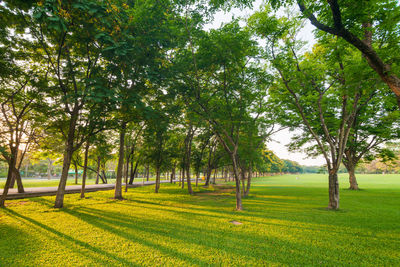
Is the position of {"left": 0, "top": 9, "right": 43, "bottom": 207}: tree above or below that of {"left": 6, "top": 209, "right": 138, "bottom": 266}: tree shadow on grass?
above

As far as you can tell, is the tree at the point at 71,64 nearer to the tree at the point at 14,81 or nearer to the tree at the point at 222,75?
the tree at the point at 14,81

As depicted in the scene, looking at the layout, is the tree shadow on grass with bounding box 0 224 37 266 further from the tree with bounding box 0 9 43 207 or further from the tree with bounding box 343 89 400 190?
the tree with bounding box 343 89 400 190

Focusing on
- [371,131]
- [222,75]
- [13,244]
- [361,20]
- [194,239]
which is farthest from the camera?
[371,131]

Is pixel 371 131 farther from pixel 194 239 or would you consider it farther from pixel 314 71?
pixel 194 239

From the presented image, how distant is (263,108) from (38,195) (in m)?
23.2

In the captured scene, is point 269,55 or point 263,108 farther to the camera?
point 263,108

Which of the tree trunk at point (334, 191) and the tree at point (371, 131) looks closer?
the tree trunk at point (334, 191)

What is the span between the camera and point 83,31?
9.81 m

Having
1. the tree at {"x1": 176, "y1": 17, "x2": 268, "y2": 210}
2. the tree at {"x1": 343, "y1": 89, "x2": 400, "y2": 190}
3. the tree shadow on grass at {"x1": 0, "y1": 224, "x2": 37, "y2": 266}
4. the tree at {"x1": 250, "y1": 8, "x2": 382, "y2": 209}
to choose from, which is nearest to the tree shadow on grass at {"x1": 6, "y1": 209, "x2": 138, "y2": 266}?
the tree shadow on grass at {"x1": 0, "y1": 224, "x2": 37, "y2": 266}

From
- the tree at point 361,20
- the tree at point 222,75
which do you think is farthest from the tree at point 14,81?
the tree at point 361,20

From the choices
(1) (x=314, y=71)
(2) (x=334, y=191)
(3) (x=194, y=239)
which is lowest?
(3) (x=194, y=239)

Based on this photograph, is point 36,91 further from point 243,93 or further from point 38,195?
point 243,93

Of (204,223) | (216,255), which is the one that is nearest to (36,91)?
(204,223)

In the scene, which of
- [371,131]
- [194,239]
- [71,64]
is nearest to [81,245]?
[194,239]
